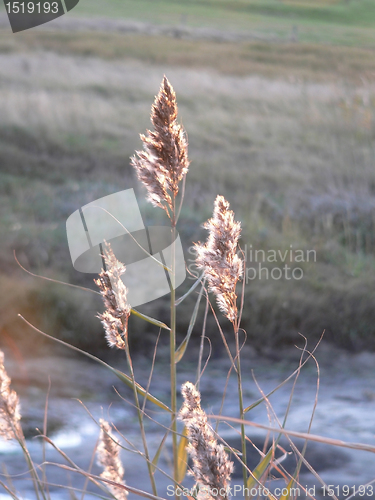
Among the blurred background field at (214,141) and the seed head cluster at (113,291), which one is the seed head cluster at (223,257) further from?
the blurred background field at (214,141)

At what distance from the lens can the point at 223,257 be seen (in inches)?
11.7

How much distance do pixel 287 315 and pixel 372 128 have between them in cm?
153

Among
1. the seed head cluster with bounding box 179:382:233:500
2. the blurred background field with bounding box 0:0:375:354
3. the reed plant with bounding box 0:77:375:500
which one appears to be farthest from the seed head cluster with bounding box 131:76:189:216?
the blurred background field with bounding box 0:0:375:354

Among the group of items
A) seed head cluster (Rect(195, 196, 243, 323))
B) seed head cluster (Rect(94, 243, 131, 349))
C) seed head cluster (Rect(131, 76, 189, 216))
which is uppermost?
seed head cluster (Rect(131, 76, 189, 216))

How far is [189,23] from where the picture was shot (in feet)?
11.7

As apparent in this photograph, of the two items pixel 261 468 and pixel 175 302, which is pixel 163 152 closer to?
pixel 175 302

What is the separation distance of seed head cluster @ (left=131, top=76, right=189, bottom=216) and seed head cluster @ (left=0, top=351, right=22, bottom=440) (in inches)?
8.1

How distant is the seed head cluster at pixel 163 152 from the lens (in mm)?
314

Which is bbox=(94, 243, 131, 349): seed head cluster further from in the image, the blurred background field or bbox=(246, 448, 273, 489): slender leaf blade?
the blurred background field

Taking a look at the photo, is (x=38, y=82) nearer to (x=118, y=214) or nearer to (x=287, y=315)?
(x=118, y=214)

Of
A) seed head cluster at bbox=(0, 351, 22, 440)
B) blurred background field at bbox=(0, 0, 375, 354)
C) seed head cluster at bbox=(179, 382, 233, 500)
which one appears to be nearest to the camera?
seed head cluster at bbox=(179, 382, 233, 500)

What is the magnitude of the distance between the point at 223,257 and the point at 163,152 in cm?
10

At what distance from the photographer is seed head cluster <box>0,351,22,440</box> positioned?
0.36 m

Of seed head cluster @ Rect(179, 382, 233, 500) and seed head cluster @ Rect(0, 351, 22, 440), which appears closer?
seed head cluster @ Rect(179, 382, 233, 500)
